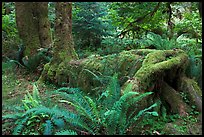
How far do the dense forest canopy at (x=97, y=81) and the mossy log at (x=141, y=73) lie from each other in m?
0.01

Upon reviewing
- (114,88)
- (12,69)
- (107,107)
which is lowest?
(12,69)

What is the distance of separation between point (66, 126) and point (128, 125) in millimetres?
889

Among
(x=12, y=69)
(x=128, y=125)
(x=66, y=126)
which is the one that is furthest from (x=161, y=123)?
(x=12, y=69)

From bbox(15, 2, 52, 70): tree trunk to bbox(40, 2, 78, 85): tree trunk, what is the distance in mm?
2126

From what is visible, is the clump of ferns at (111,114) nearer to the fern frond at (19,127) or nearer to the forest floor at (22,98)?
the forest floor at (22,98)

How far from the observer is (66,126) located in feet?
11.9

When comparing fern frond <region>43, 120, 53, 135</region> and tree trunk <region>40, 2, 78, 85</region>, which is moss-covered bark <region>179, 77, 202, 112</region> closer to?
fern frond <region>43, 120, 53, 135</region>

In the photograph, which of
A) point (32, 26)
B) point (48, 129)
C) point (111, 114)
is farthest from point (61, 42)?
point (111, 114)

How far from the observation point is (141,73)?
4367mm

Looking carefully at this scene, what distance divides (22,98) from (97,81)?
168 cm

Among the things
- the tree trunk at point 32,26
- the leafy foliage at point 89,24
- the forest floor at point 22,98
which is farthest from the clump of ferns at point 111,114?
the leafy foliage at point 89,24

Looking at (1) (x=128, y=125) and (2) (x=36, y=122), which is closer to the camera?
(1) (x=128, y=125)

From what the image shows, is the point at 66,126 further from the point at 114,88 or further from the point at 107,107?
the point at 114,88

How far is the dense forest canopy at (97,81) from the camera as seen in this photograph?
3.64 m
